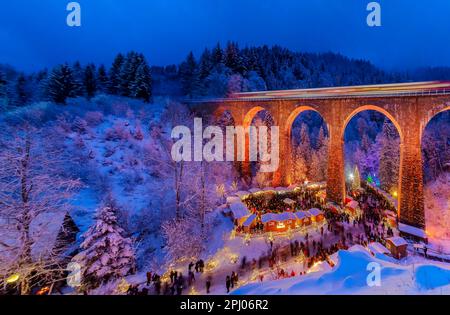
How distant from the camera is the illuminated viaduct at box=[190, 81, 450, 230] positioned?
49.2 ft

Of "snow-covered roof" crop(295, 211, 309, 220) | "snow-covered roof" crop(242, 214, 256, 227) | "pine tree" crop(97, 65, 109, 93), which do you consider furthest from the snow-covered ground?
"pine tree" crop(97, 65, 109, 93)

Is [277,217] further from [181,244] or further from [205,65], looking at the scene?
[205,65]

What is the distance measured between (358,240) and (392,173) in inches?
689

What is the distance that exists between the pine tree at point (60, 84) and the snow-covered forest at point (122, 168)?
12 cm

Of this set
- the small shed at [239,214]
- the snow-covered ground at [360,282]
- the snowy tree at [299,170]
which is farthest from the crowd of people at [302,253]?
the snowy tree at [299,170]

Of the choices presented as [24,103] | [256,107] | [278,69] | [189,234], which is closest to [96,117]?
[24,103]

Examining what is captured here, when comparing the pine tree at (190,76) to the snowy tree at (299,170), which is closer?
the snowy tree at (299,170)

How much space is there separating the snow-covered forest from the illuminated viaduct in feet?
13.3

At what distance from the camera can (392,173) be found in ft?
88.8

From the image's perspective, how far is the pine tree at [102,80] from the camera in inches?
1490

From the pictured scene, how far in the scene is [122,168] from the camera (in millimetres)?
23688

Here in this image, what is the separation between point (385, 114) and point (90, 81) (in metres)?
40.5

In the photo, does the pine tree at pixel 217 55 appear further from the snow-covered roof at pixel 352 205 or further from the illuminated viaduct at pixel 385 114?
the snow-covered roof at pixel 352 205
